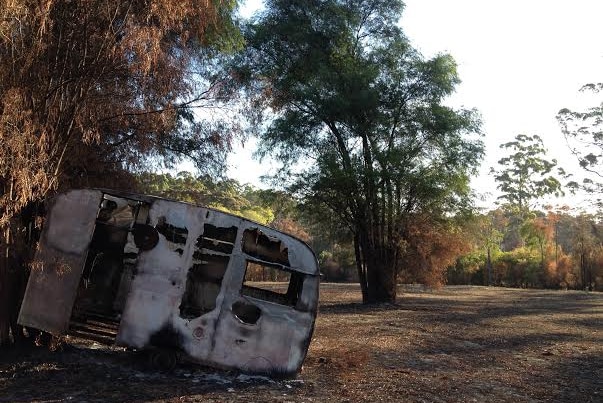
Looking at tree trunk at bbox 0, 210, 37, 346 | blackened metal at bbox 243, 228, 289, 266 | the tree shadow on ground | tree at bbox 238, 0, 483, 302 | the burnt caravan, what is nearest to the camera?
the tree shadow on ground

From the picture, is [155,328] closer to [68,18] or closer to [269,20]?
[68,18]

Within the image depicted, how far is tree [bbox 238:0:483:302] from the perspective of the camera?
67.4 feet

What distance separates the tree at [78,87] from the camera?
653 centimetres

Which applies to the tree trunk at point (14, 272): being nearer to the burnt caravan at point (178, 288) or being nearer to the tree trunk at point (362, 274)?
the burnt caravan at point (178, 288)

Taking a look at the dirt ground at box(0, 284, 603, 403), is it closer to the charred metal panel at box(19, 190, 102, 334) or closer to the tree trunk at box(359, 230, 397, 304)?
the charred metal panel at box(19, 190, 102, 334)

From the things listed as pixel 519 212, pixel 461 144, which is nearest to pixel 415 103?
pixel 461 144

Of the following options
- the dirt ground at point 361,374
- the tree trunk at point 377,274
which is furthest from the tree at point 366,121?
the dirt ground at point 361,374

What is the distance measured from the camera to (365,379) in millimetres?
7797

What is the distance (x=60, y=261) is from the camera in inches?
278

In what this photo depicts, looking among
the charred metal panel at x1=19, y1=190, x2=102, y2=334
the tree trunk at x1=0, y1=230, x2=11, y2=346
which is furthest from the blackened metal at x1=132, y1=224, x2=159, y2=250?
the tree trunk at x1=0, y1=230, x2=11, y2=346

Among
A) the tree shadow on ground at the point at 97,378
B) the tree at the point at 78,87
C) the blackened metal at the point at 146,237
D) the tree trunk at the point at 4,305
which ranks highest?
the tree at the point at 78,87

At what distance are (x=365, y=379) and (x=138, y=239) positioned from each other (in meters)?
3.85

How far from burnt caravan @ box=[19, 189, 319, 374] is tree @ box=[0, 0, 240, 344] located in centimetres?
65

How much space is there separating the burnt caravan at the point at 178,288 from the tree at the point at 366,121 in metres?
12.7
